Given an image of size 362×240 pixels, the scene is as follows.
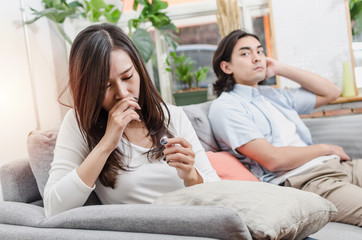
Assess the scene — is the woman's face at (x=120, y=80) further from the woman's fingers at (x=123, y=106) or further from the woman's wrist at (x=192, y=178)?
the woman's wrist at (x=192, y=178)

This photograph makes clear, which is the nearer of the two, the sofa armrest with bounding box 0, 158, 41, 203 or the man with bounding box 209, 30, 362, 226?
the sofa armrest with bounding box 0, 158, 41, 203

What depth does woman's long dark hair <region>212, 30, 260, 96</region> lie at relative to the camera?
6.94ft

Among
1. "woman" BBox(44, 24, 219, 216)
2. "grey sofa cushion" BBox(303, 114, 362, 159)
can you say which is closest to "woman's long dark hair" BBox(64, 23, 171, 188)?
"woman" BBox(44, 24, 219, 216)

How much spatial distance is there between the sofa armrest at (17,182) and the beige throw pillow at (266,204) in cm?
60

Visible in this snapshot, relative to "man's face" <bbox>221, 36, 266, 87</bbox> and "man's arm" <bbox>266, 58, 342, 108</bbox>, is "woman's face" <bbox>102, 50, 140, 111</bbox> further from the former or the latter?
"man's arm" <bbox>266, 58, 342, 108</bbox>

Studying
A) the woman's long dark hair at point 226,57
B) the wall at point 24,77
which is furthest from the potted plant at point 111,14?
the woman's long dark hair at point 226,57

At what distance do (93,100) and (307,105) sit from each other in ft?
4.86

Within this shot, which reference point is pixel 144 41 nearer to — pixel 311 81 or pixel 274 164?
pixel 311 81

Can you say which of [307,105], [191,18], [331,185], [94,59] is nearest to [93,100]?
[94,59]

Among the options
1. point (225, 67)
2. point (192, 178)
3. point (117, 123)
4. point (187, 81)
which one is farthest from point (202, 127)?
point (187, 81)

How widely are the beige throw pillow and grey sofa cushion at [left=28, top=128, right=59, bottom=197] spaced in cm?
52

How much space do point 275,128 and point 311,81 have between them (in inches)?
18.8

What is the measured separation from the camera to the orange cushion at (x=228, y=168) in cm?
163

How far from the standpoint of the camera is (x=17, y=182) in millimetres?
1306
